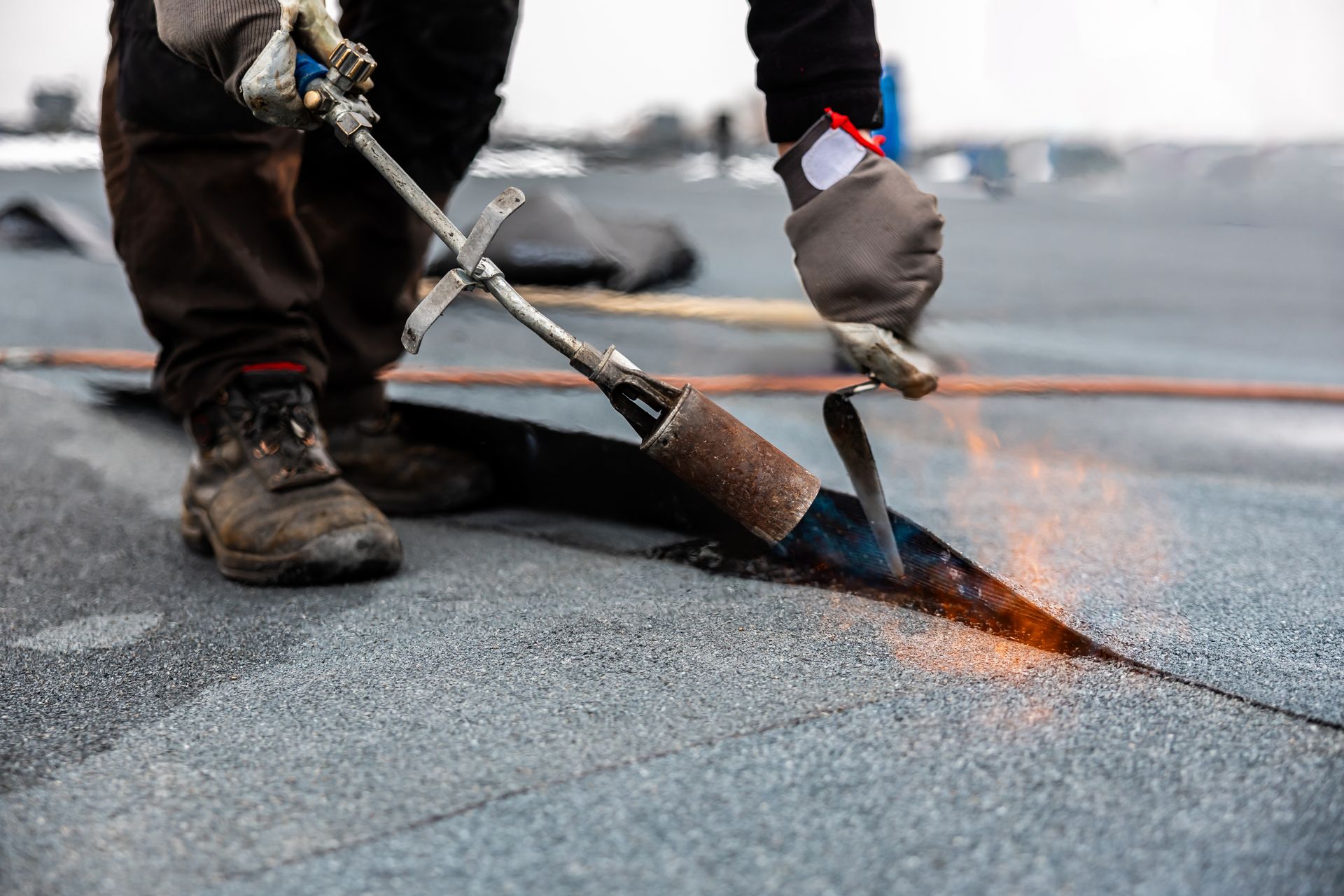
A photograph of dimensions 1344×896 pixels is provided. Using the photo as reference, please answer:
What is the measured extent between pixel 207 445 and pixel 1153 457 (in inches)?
62.9

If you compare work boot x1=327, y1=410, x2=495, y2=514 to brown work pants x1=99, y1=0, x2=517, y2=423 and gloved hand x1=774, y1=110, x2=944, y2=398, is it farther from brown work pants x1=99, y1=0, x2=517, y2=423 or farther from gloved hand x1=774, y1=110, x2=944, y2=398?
gloved hand x1=774, y1=110, x2=944, y2=398

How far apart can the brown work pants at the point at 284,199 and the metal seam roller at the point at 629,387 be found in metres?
0.27

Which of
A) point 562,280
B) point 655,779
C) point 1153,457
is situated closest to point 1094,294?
point 562,280

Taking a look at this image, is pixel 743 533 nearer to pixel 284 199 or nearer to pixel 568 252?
pixel 284 199

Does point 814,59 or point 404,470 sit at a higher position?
point 814,59

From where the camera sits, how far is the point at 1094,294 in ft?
15.3

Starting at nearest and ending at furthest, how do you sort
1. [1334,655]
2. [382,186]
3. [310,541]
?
[1334,655], [310,541], [382,186]

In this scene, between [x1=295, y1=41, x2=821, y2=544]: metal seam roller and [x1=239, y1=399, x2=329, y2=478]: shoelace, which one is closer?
[x1=295, y1=41, x2=821, y2=544]: metal seam roller

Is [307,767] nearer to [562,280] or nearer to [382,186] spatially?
[382,186]

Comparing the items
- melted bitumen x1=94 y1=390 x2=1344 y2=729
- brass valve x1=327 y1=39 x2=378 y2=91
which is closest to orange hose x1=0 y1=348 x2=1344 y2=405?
melted bitumen x1=94 y1=390 x2=1344 y2=729

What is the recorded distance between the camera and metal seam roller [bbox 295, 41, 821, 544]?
108cm

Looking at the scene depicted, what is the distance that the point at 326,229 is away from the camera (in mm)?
1661

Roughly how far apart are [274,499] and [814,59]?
0.82 metres

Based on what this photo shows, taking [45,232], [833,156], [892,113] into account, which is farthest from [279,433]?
[45,232]
